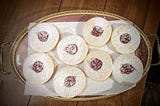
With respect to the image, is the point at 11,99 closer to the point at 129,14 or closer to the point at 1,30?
the point at 1,30

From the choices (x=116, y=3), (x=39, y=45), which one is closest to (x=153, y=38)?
(x=116, y=3)

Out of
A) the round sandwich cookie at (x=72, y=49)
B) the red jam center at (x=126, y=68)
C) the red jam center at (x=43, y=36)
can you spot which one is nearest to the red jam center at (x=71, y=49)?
the round sandwich cookie at (x=72, y=49)

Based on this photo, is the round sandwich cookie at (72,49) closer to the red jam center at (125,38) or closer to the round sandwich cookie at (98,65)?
the round sandwich cookie at (98,65)

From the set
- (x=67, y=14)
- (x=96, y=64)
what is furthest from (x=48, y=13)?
(x=96, y=64)

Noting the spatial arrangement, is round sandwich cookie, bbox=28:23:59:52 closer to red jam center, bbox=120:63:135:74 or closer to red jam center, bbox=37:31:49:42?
red jam center, bbox=37:31:49:42

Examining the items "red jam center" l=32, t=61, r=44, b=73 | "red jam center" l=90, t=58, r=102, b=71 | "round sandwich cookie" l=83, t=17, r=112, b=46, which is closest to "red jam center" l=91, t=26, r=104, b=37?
"round sandwich cookie" l=83, t=17, r=112, b=46

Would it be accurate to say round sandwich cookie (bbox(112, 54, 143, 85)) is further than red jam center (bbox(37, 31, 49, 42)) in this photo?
No

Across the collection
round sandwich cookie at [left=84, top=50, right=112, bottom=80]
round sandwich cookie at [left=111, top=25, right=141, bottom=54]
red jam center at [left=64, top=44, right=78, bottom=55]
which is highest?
round sandwich cookie at [left=111, top=25, right=141, bottom=54]
